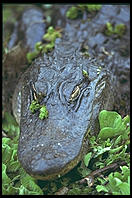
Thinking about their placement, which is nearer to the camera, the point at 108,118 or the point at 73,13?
the point at 108,118

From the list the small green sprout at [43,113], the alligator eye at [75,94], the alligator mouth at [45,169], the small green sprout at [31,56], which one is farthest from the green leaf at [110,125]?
the small green sprout at [31,56]

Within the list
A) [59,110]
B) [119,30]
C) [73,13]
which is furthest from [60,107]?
[73,13]

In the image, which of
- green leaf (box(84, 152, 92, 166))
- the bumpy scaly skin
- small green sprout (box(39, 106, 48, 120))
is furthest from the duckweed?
green leaf (box(84, 152, 92, 166))

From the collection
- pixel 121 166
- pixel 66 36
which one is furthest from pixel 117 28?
pixel 121 166

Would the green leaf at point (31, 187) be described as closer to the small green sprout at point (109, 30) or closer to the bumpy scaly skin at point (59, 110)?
the bumpy scaly skin at point (59, 110)

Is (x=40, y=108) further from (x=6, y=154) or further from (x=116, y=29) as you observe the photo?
(x=116, y=29)

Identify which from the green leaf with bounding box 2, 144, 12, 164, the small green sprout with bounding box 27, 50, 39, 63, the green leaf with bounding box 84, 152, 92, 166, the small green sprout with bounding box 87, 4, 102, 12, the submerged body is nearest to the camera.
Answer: the submerged body

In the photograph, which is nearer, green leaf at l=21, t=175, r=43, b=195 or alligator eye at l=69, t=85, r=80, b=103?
green leaf at l=21, t=175, r=43, b=195

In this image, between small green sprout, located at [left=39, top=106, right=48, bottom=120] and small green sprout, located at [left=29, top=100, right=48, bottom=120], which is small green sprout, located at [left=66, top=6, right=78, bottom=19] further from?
small green sprout, located at [left=39, top=106, right=48, bottom=120]
